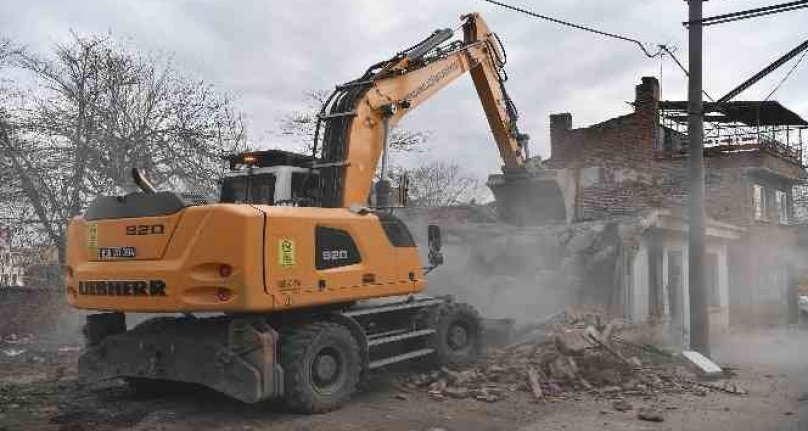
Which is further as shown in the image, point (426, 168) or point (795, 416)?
point (426, 168)

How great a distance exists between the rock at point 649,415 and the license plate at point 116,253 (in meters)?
5.66

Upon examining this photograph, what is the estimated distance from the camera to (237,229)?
6.60 m

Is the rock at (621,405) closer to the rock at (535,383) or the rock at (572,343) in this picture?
the rock at (535,383)

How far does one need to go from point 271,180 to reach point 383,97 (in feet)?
6.51

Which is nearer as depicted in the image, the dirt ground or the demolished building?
the dirt ground

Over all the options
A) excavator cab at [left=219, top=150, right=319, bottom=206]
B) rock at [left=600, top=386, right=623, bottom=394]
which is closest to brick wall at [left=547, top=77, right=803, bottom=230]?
rock at [left=600, top=386, right=623, bottom=394]

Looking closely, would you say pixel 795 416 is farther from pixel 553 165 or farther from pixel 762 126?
pixel 762 126

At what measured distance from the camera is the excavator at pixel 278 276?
677 cm

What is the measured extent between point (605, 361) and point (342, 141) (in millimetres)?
4558

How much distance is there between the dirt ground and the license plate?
1716 mm

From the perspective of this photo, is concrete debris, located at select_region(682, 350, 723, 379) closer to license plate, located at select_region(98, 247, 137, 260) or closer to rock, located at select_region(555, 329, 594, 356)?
rock, located at select_region(555, 329, 594, 356)

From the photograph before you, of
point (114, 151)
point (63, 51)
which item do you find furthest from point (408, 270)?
point (63, 51)

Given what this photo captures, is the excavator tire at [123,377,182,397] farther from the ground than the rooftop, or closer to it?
closer to it

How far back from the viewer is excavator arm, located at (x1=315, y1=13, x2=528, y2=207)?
8695 millimetres
